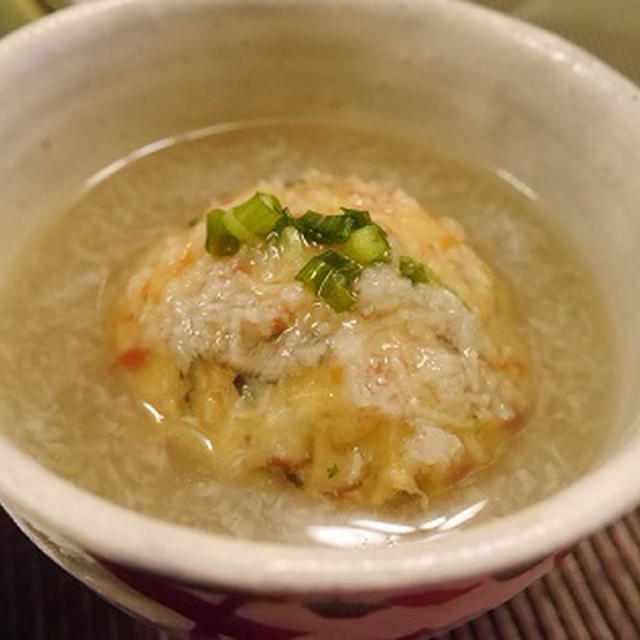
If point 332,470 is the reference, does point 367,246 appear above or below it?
above

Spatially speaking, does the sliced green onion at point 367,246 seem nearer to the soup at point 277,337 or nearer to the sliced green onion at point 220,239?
the soup at point 277,337

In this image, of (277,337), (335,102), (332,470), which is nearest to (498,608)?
(332,470)

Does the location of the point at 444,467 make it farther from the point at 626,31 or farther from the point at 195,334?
the point at 626,31

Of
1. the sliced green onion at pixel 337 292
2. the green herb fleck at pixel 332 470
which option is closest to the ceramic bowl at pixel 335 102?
the green herb fleck at pixel 332 470

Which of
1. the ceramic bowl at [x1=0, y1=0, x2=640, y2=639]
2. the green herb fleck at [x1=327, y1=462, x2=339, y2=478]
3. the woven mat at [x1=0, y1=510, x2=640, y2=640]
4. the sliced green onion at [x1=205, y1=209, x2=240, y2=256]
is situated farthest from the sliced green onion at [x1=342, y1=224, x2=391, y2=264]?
the woven mat at [x1=0, y1=510, x2=640, y2=640]

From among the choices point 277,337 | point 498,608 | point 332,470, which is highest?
point 277,337

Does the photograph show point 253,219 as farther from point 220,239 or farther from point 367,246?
point 367,246

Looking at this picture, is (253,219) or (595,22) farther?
(595,22)
